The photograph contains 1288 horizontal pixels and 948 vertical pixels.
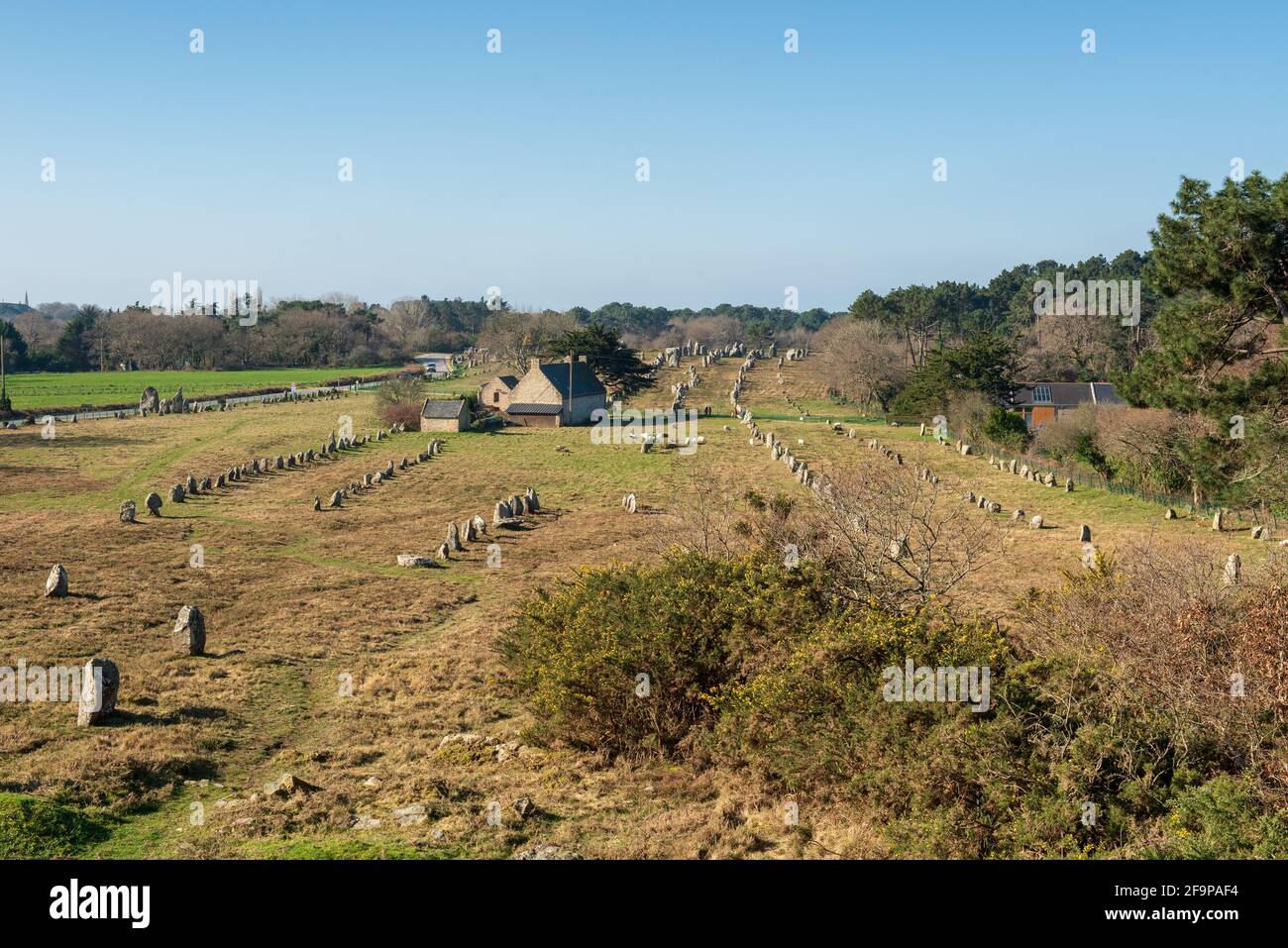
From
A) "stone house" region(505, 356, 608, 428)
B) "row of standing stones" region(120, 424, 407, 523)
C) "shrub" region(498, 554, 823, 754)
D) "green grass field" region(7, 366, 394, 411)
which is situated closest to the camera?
"shrub" region(498, 554, 823, 754)

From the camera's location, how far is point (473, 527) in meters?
34.1

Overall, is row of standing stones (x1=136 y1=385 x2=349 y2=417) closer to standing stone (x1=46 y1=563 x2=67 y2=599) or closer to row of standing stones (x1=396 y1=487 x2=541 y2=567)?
row of standing stones (x1=396 y1=487 x2=541 y2=567)

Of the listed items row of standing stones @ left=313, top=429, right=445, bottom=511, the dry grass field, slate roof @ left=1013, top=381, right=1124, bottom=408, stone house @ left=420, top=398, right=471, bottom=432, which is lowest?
the dry grass field

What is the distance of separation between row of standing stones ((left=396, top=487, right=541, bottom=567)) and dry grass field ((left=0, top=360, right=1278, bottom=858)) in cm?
70

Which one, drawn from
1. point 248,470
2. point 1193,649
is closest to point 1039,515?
point 1193,649

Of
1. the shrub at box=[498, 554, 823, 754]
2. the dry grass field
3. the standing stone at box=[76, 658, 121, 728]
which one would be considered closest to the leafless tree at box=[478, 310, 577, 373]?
the dry grass field

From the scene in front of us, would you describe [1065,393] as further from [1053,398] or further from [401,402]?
[401,402]

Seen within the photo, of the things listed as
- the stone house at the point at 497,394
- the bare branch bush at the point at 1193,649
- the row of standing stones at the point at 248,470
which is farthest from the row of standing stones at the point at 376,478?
the bare branch bush at the point at 1193,649

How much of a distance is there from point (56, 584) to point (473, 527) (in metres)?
13.0

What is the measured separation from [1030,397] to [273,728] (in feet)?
203

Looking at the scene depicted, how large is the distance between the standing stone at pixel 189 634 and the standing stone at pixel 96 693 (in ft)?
A: 13.6

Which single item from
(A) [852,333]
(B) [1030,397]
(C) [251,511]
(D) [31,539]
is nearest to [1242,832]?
(D) [31,539]

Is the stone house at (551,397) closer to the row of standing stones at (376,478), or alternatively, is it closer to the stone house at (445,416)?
the stone house at (445,416)

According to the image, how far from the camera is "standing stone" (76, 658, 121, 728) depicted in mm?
15875
